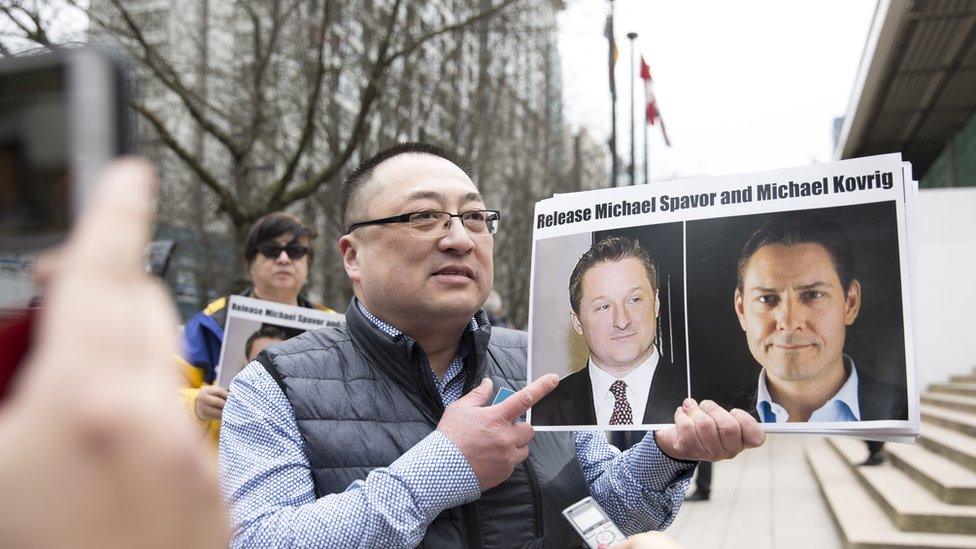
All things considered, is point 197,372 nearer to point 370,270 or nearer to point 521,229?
point 370,270

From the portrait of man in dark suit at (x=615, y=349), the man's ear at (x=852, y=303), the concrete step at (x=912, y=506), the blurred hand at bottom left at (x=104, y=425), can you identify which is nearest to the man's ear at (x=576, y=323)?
the portrait of man in dark suit at (x=615, y=349)

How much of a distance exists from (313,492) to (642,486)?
2.50 ft

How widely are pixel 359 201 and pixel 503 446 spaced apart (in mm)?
842

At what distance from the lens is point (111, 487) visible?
46 cm

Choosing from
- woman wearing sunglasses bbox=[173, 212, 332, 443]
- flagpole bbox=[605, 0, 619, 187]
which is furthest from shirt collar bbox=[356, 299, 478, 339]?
flagpole bbox=[605, 0, 619, 187]

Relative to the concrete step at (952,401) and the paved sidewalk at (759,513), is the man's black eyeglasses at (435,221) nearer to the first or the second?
the paved sidewalk at (759,513)

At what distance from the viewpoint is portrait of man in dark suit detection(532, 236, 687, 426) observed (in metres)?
1.83

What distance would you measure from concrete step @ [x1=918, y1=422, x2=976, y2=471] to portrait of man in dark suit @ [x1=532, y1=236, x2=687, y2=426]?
785 centimetres

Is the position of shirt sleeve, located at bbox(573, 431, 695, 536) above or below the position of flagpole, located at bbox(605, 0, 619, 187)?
below

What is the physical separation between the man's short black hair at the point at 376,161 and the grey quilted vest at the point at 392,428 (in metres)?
0.37

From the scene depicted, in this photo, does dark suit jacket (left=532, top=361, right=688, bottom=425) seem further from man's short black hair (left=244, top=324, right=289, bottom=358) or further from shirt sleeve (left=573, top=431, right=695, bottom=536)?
man's short black hair (left=244, top=324, right=289, bottom=358)

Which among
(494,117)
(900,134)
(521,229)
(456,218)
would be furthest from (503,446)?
(900,134)

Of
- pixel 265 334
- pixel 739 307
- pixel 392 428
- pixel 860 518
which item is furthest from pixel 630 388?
pixel 860 518

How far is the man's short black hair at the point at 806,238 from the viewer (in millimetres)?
1664
